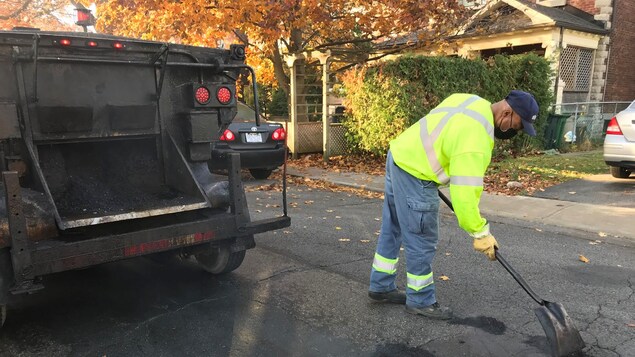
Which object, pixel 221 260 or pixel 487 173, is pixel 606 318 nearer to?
pixel 221 260

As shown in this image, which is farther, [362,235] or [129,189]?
[362,235]

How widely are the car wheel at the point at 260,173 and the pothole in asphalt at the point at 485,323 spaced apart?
678 centimetres

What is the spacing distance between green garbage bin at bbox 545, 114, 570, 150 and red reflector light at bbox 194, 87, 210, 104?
38.6 ft

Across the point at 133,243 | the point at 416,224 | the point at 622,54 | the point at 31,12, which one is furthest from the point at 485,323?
the point at 31,12

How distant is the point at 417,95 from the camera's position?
10.7 m

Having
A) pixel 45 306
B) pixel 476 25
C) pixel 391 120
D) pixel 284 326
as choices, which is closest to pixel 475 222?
pixel 284 326

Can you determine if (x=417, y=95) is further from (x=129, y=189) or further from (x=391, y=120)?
(x=129, y=189)

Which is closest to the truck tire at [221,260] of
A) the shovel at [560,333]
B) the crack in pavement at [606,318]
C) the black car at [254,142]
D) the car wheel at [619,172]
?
the shovel at [560,333]

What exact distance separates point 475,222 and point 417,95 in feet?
25.9

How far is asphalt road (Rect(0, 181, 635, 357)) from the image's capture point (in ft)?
10.6

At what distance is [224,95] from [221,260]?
1416 mm

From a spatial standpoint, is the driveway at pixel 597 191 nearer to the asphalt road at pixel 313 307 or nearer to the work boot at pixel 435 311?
the asphalt road at pixel 313 307

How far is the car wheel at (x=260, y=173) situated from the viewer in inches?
392

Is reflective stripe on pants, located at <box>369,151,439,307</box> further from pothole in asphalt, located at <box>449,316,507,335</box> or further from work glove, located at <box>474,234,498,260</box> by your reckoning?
work glove, located at <box>474,234,498,260</box>
